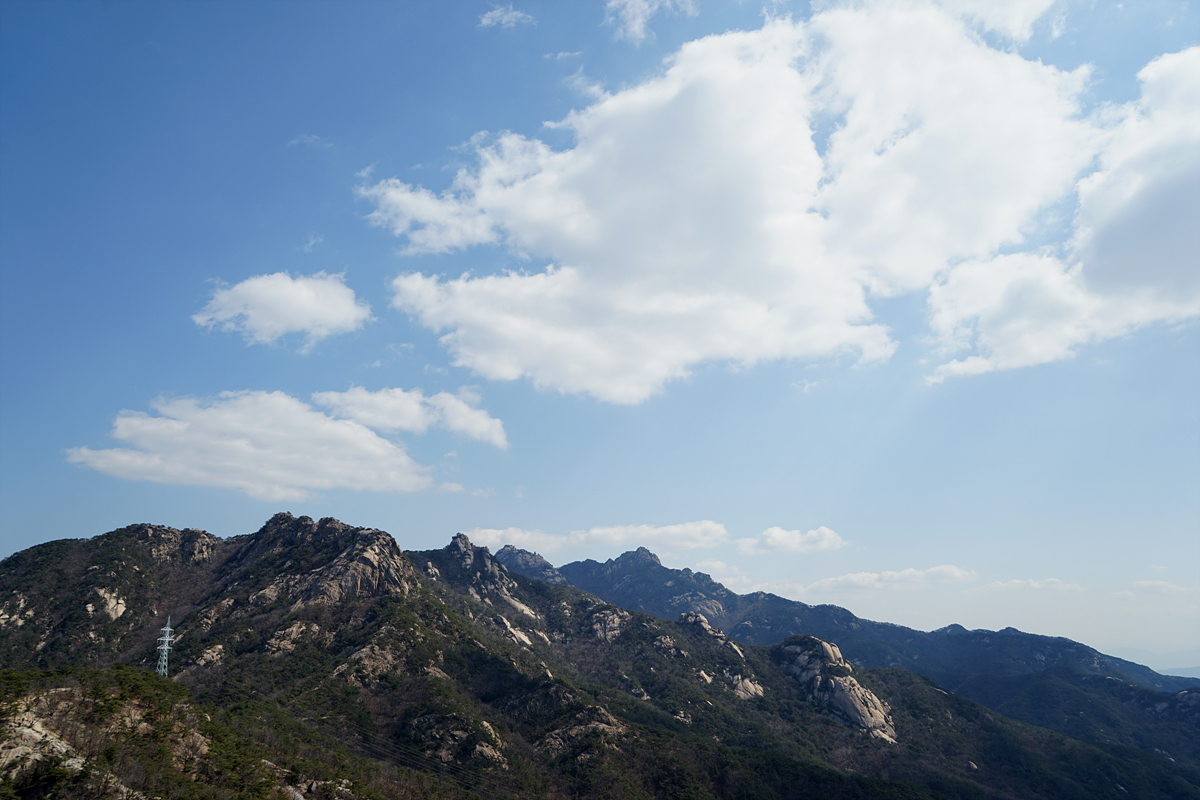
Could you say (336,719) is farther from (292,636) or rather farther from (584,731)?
(584,731)

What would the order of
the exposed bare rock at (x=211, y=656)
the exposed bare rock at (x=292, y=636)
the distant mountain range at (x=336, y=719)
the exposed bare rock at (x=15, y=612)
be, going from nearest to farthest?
the distant mountain range at (x=336, y=719)
the exposed bare rock at (x=211, y=656)
the exposed bare rock at (x=292, y=636)
the exposed bare rock at (x=15, y=612)

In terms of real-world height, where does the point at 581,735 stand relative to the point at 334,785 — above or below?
below

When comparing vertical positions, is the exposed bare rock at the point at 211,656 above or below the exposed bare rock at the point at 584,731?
above

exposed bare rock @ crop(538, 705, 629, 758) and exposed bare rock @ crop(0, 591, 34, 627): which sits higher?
exposed bare rock @ crop(0, 591, 34, 627)

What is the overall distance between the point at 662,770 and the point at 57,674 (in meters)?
122

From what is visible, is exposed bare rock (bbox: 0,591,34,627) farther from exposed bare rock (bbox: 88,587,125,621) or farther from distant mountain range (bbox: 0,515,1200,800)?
exposed bare rock (bbox: 88,587,125,621)

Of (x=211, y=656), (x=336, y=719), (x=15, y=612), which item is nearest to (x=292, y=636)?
(x=211, y=656)

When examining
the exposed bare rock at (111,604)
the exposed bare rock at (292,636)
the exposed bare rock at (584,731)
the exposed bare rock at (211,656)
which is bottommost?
the exposed bare rock at (584,731)

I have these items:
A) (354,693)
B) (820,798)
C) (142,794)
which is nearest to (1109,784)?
(820,798)

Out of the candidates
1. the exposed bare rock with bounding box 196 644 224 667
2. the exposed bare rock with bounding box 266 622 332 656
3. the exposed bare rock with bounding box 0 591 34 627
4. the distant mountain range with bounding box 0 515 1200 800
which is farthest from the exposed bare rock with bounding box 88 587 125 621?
the exposed bare rock with bounding box 266 622 332 656

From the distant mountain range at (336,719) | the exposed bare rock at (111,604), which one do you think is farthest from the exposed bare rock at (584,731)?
the exposed bare rock at (111,604)

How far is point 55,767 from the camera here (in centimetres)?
5491

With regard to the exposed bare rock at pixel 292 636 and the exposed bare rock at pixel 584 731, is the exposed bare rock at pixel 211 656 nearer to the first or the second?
the exposed bare rock at pixel 292 636

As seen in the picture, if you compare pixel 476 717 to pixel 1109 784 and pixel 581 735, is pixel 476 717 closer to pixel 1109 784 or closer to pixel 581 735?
pixel 581 735
